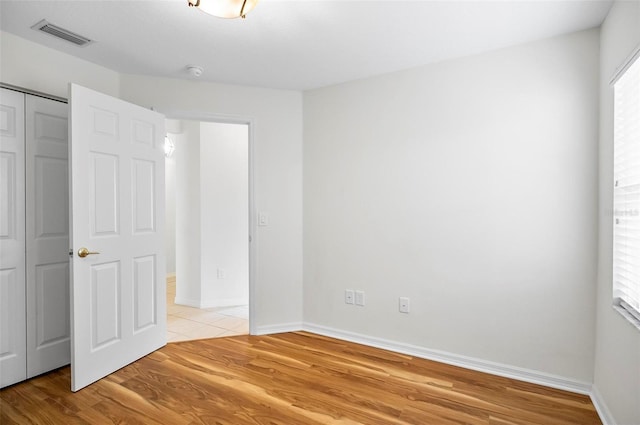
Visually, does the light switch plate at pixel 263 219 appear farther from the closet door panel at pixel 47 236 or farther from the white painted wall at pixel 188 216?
the closet door panel at pixel 47 236

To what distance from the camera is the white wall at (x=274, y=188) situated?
313 centimetres

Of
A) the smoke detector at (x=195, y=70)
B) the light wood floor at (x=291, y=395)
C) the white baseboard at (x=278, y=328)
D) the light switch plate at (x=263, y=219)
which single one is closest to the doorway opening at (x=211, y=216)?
the white baseboard at (x=278, y=328)

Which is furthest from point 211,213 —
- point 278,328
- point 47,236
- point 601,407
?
point 601,407

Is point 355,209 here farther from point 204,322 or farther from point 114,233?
→ point 204,322

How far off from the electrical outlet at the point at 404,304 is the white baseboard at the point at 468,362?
0.29m

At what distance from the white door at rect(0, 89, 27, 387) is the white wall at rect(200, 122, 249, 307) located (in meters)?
2.02

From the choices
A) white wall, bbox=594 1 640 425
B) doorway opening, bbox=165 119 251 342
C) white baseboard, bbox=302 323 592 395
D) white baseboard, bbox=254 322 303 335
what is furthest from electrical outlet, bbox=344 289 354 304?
white wall, bbox=594 1 640 425

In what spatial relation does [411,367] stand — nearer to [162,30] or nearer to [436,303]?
[436,303]

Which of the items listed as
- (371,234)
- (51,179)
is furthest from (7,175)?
(371,234)

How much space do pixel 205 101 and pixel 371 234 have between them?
1982 millimetres

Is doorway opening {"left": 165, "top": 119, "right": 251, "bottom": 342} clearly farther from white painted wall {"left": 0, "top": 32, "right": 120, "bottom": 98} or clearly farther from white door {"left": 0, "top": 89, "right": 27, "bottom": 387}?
white door {"left": 0, "top": 89, "right": 27, "bottom": 387}

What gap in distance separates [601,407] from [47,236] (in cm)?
383

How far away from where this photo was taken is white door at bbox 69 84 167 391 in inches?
84.9

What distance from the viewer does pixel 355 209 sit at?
9.82 ft
